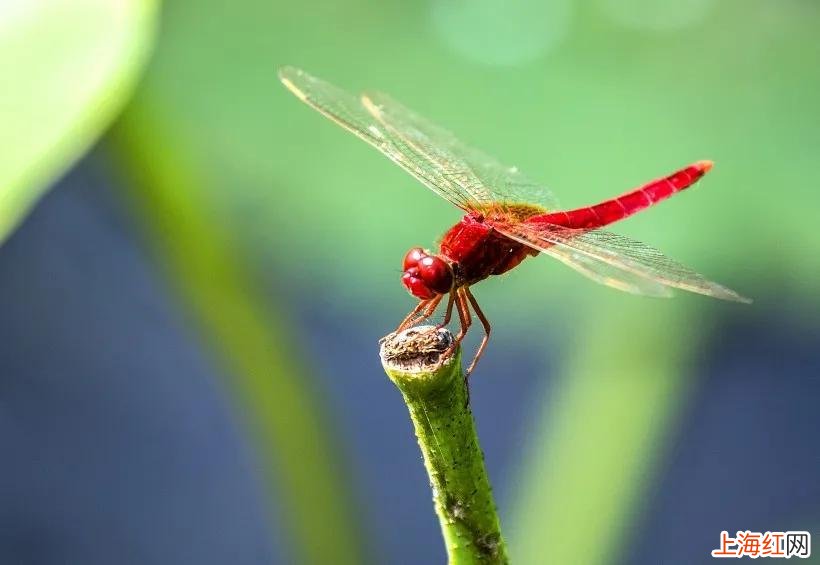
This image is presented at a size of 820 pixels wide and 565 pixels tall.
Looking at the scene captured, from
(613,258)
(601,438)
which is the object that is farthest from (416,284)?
(601,438)

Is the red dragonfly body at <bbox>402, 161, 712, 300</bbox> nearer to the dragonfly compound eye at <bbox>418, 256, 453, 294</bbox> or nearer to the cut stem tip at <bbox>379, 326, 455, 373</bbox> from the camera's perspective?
the dragonfly compound eye at <bbox>418, 256, 453, 294</bbox>

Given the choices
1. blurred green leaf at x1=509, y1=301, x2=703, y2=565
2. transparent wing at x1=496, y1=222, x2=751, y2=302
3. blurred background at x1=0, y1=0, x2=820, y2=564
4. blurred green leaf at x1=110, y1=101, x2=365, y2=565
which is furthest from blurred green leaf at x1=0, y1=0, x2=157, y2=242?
blurred green leaf at x1=509, y1=301, x2=703, y2=565

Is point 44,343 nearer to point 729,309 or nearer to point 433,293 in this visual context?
point 433,293

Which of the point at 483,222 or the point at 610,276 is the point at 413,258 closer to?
the point at 483,222

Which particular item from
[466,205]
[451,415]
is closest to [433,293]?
[466,205]

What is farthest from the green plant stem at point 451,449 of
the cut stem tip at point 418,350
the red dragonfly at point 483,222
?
the red dragonfly at point 483,222
